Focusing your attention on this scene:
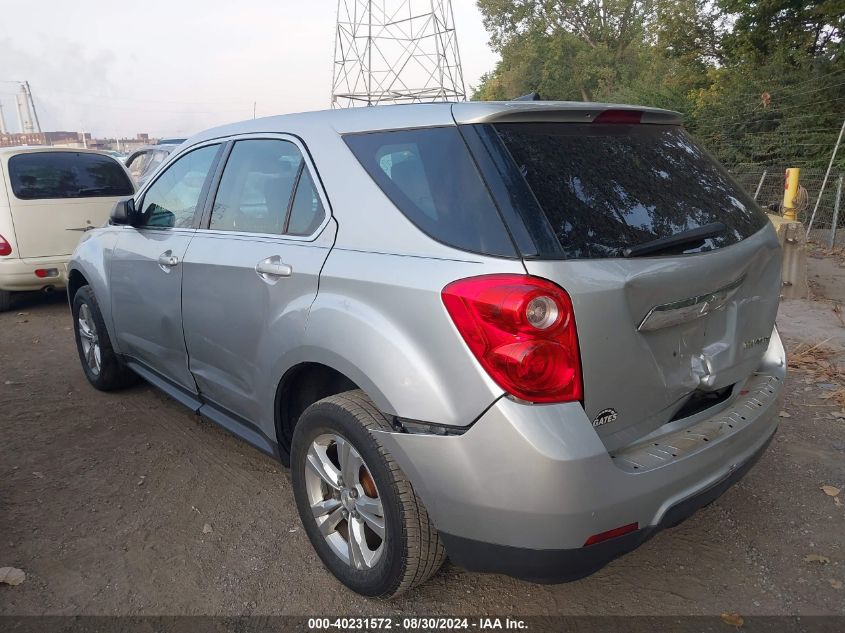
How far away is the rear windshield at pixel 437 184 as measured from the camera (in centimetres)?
204

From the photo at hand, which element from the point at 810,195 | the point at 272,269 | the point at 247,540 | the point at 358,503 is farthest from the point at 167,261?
the point at 810,195

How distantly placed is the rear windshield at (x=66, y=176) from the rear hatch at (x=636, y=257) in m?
6.47

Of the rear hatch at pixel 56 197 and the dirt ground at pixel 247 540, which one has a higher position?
the rear hatch at pixel 56 197

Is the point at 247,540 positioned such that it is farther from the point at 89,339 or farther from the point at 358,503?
the point at 89,339

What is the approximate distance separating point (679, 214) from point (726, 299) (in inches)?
13.7

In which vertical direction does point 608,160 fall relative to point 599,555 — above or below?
above

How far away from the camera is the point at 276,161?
2.93 m

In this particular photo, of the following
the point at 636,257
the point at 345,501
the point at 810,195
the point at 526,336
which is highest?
the point at 636,257

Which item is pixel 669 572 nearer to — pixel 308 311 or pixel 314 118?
pixel 308 311

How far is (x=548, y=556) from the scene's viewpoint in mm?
1965

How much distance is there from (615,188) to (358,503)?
4.69ft

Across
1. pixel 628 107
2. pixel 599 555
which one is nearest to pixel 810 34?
pixel 628 107

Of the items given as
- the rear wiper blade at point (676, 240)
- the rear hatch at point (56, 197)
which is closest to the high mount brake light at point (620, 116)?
the rear wiper blade at point (676, 240)

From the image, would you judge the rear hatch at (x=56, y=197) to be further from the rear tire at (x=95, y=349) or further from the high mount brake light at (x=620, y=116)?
the high mount brake light at (x=620, y=116)
